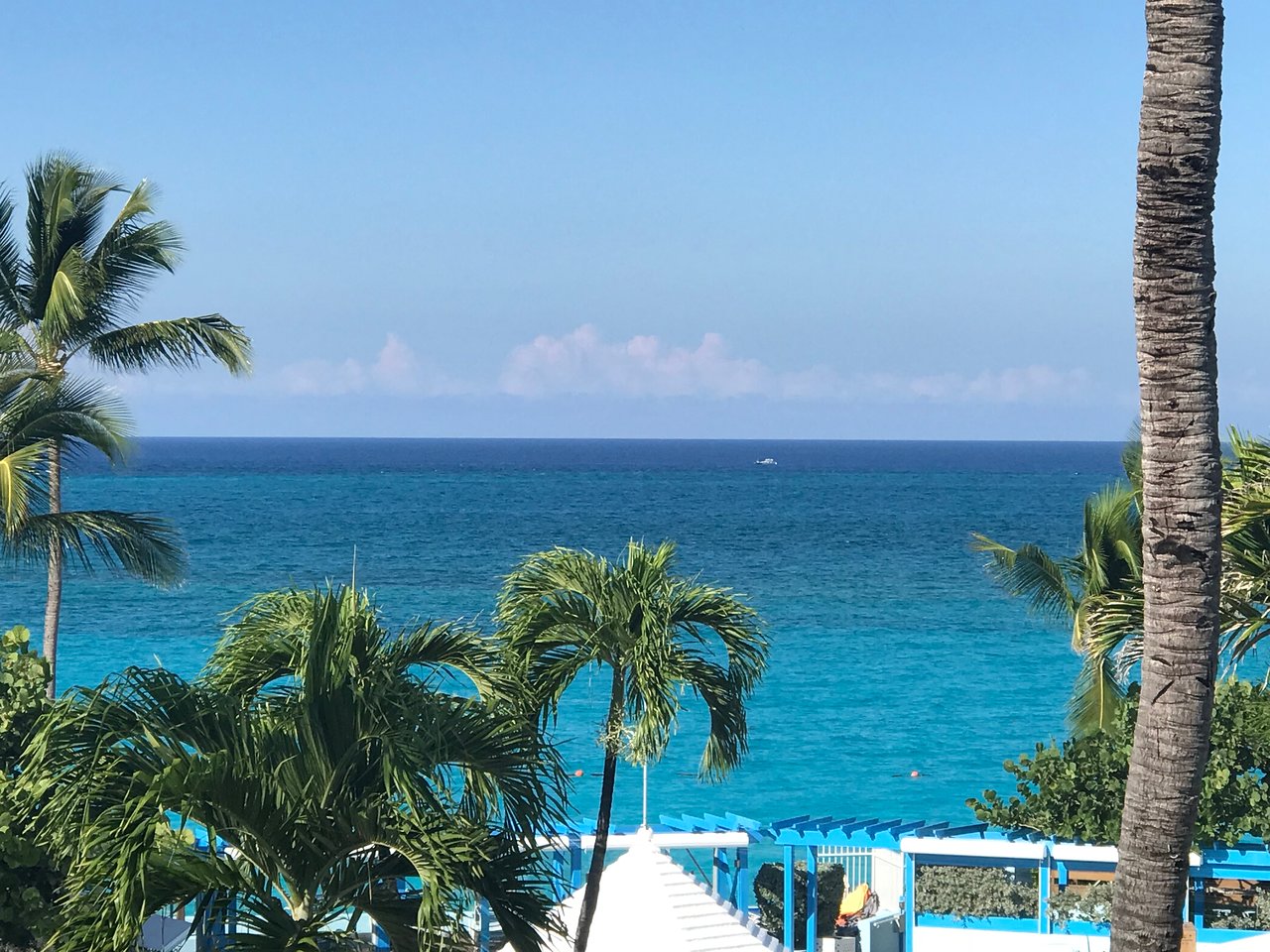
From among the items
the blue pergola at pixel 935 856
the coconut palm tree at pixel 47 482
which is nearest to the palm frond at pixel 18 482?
the coconut palm tree at pixel 47 482

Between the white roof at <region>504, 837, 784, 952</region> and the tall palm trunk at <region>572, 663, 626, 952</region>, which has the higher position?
the tall palm trunk at <region>572, 663, 626, 952</region>

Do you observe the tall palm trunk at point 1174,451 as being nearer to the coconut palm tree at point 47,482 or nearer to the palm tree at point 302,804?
the palm tree at point 302,804

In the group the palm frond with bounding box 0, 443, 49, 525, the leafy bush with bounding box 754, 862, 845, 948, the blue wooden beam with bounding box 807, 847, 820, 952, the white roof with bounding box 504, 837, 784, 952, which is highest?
the palm frond with bounding box 0, 443, 49, 525

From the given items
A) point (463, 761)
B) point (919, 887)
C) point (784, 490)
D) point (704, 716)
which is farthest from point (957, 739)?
point (784, 490)

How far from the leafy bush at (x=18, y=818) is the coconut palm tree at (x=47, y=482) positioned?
2.03 m

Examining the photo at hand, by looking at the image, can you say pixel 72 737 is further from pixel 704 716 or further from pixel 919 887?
pixel 704 716

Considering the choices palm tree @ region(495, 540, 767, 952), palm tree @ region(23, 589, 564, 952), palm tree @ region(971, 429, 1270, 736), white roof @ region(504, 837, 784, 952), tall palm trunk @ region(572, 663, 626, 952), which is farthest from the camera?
palm tree @ region(971, 429, 1270, 736)

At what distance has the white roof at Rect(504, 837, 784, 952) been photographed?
1178 cm

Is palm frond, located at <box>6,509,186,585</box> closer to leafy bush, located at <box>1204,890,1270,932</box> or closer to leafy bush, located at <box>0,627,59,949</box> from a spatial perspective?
leafy bush, located at <box>0,627,59,949</box>

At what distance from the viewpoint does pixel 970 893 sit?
14.4m

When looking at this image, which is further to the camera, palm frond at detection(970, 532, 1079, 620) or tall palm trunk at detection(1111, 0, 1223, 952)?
palm frond at detection(970, 532, 1079, 620)

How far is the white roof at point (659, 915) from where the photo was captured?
38.7ft

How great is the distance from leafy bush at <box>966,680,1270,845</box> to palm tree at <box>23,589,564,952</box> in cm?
870

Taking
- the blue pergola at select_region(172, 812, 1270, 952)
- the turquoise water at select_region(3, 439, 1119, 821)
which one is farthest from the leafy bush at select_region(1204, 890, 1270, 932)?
the turquoise water at select_region(3, 439, 1119, 821)
